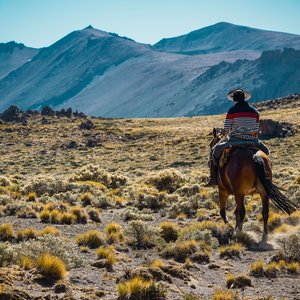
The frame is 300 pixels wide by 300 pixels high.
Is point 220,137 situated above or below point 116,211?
above

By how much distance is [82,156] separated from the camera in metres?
55.1

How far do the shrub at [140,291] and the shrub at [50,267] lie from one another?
50.5 inches

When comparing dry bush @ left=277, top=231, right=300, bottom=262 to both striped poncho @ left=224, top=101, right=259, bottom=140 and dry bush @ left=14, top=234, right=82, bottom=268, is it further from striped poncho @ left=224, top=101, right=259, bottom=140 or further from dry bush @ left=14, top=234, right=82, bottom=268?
dry bush @ left=14, top=234, right=82, bottom=268

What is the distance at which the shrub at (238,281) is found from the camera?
29.0ft

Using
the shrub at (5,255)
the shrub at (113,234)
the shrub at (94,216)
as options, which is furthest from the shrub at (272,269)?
the shrub at (94,216)

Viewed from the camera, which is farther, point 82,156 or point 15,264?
point 82,156

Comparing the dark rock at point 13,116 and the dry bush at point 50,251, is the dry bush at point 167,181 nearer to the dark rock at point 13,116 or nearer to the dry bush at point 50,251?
the dry bush at point 50,251

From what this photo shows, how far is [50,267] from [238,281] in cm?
324

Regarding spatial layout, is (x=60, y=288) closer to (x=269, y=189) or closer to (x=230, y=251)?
(x=230, y=251)

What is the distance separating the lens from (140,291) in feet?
25.0

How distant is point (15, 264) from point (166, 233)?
5.10 m

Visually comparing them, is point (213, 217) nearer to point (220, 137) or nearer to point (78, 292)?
point (220, 137)

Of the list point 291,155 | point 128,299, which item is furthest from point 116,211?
point 291,155

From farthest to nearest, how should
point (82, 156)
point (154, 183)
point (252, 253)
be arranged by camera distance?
point (82, 156)
point (154, 183)
point (252, 253)
